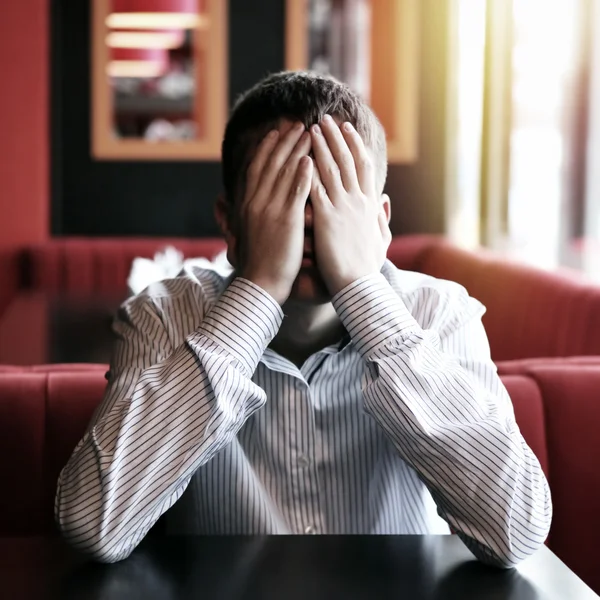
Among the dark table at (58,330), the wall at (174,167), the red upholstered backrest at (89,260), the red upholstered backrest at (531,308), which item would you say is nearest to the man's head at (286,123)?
the dark table at (58,330)

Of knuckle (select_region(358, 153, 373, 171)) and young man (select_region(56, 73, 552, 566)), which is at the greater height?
knuckle (select_region(358, 153, 373, 171))

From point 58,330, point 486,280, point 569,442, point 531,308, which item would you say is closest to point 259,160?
point 569,442

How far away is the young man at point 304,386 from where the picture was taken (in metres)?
1.03

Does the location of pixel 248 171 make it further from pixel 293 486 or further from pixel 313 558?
pixel 313 558

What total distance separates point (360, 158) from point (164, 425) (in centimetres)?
43

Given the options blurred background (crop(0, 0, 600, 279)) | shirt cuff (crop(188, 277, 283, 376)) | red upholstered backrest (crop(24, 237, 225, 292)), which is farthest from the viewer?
blurred background (crop(0, 0, 600, 279))

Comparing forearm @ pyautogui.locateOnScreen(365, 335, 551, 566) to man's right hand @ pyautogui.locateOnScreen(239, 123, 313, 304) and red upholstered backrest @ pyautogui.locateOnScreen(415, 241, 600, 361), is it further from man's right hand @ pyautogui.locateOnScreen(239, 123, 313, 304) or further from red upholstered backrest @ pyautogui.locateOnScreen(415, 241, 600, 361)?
red upholstered backrest @ pyautogui.locateOnScreen(415, 241, 600, 361)

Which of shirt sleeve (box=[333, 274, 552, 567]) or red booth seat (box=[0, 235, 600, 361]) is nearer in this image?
shirt sleeve (box=[333, 274, 552, 567])

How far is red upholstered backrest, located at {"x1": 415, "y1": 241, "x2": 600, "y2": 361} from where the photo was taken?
2.53m

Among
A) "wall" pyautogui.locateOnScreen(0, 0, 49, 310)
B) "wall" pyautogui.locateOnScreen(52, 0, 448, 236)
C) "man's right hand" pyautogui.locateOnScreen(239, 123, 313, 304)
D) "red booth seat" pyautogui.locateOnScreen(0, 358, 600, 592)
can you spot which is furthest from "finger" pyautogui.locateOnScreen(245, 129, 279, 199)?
"wall" pyautogui.locateOnScreen(52, 0, 448, 236)

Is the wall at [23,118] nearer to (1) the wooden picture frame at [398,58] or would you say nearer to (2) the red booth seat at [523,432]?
(1) the wooden picture frame at [398,58]

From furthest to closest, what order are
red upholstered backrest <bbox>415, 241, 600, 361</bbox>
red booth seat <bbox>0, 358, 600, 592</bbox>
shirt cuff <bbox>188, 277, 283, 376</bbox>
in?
A: red upholstered backrest <bbox>415, 241, 600, 361</bbox>, red booth seat <bbox>0, 358, 600, 592</bbox>, shirt cuff <bbox>188, 277, 283, 376</bbox>

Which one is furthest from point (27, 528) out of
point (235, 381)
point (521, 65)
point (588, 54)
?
point (521, 65)

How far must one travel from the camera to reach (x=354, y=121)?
1271mm
